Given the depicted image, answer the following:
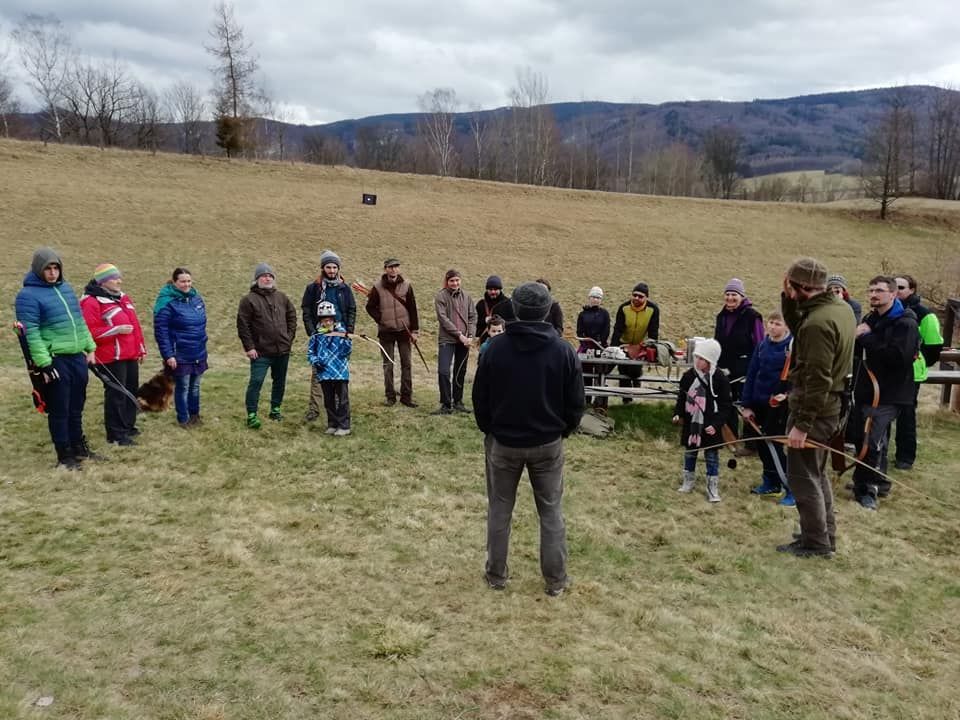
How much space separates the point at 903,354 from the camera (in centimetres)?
550

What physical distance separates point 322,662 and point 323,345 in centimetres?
435

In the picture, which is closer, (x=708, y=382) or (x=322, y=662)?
(x=322, y=662)

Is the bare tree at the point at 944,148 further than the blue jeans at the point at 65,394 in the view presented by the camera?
Yes

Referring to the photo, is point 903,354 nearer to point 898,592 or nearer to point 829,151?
point 898,592

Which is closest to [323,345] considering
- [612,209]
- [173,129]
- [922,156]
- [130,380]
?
[130,380]

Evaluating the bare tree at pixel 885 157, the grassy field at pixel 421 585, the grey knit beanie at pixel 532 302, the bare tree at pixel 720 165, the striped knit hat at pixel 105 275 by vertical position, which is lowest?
the grassy field at pixel 421 585

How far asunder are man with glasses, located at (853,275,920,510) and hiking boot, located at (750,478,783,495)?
63cm

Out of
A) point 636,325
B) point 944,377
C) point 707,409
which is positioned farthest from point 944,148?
point 707,409

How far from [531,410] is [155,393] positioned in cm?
545

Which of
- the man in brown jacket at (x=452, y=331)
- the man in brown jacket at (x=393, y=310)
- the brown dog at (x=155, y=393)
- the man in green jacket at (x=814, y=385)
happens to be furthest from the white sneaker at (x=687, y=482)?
the brown dog at (x=155, y=393)

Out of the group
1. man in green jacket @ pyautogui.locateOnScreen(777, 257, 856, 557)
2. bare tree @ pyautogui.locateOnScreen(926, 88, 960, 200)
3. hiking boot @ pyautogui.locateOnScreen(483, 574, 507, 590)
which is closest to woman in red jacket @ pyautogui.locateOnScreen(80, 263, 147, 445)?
hiking boot @ pyautogui.locateOnScreen(483, 574, 507, 590)

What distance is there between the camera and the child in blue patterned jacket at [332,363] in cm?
711

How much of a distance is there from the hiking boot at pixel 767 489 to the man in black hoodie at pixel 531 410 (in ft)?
9.01

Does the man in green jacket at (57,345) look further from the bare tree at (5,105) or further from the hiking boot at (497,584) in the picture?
the bare tree at (5,105)
